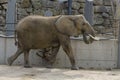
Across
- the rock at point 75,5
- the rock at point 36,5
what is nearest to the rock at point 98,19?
the rock at point 75,5

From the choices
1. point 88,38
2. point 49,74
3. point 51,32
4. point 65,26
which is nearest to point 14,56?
point 51,32

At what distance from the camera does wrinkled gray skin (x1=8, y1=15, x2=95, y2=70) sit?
14141mm

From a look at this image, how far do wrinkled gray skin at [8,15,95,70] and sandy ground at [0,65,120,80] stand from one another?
2.28 ft

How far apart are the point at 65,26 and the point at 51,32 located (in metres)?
0.51

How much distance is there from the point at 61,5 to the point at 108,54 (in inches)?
377

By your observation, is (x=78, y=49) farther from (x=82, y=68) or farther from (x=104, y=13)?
(x=104, y=13)

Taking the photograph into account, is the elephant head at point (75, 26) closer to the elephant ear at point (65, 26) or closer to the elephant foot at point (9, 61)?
the elephant ear at point (65, 26)

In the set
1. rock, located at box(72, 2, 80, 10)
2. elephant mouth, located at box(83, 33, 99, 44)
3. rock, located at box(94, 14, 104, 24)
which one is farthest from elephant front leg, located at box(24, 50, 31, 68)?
rock, located at box(94, 14, 104, 24)

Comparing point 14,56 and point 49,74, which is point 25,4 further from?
point 49,74

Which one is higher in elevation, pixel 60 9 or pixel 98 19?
pixel 60 9

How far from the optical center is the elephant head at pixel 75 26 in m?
14.1

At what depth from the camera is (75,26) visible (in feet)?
47.0

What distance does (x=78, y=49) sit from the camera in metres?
14.9

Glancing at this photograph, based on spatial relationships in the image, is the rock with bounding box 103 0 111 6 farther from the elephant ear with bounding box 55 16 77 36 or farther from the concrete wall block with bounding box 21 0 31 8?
the elephant ear with bounding box 55 16 77 36
